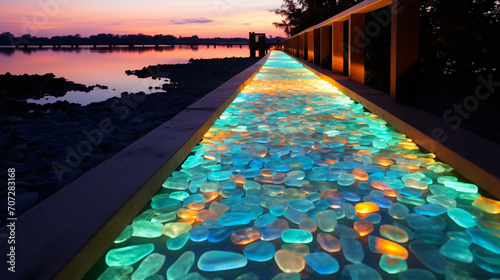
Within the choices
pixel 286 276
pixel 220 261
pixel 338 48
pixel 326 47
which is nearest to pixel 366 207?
pixel 286 276

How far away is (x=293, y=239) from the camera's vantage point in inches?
46.2

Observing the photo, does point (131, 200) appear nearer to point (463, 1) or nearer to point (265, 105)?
point (265, 105)

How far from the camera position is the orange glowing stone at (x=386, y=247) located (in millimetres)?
1068

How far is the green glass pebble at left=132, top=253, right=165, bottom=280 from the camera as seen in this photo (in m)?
0.99

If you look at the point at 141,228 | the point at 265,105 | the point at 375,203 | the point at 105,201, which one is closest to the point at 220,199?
the point at 141,228

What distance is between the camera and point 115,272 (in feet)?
3.24

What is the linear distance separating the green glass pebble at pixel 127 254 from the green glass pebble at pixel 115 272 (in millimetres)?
19

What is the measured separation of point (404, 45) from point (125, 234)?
8.10 feet

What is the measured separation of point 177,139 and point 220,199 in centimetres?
59

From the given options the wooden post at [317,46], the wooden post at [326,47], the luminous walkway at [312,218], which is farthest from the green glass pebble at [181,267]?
the wooden post at [317,46]

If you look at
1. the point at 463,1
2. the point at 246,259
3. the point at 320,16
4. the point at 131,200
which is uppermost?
the point at 320,16

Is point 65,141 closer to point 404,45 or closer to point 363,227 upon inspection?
point 363,227

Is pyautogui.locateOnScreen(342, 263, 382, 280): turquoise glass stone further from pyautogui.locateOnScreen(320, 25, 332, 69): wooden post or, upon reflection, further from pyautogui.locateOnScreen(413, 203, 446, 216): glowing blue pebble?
pyautogui.locateOnScreen(320, 25, 332, 69): wooden post

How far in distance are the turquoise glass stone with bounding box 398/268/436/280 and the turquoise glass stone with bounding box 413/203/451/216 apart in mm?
386
